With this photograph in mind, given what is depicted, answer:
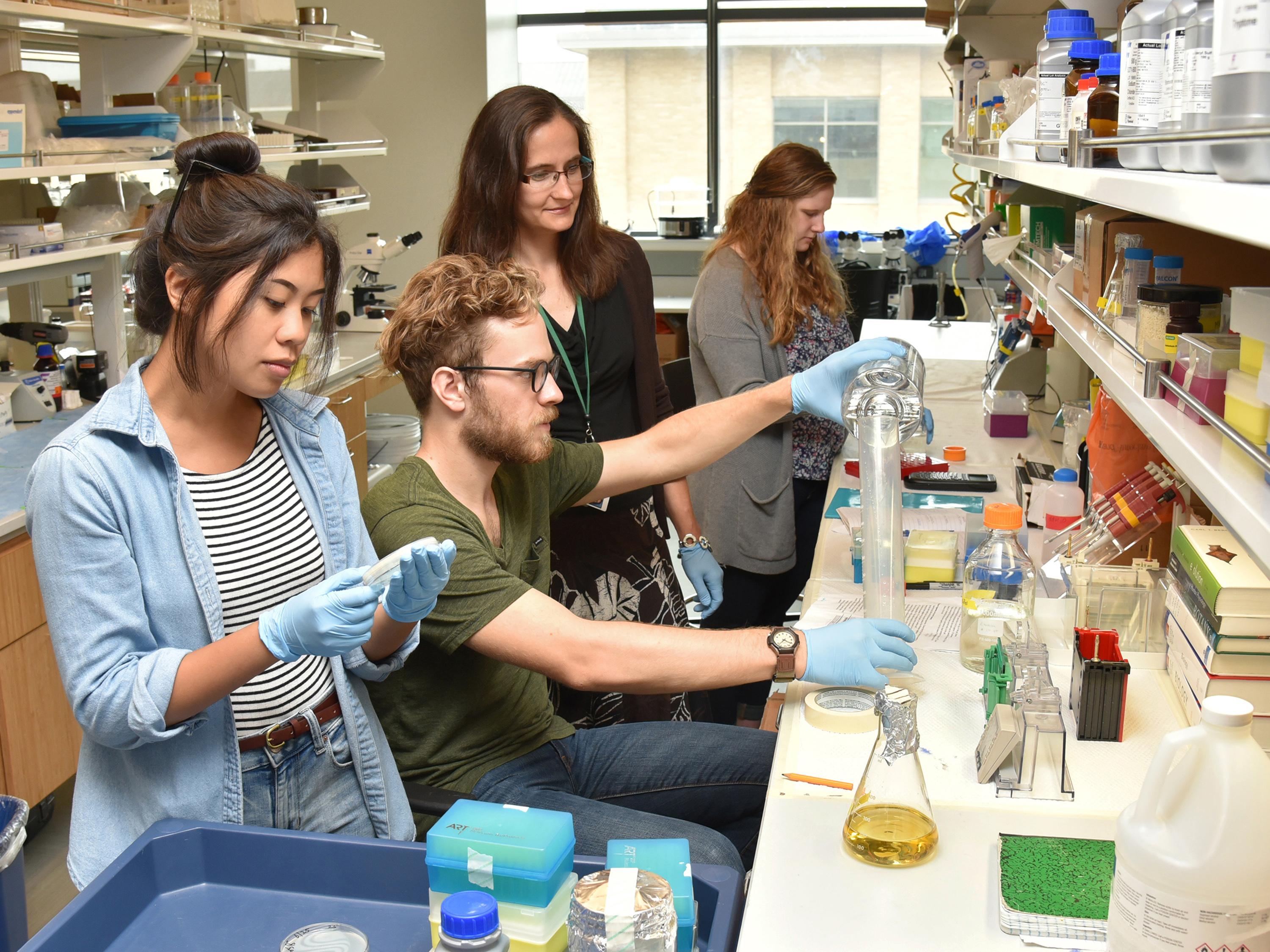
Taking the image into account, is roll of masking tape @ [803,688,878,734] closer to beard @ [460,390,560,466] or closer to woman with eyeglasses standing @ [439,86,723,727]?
beard @ [460,390,560,466]

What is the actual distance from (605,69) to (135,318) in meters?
6.60

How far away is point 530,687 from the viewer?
67.1 inches

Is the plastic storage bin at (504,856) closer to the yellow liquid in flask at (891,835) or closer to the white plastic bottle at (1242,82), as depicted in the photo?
the yellow liquid in flask at (891,835)

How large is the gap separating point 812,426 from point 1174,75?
184 cm

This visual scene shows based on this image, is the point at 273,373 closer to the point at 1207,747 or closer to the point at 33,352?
the point at 1207,747

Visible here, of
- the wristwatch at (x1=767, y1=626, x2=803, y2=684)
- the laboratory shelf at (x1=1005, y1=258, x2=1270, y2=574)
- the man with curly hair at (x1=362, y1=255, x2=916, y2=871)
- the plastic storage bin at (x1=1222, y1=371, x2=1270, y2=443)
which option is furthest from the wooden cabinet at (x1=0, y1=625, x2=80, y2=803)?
the plastic storage bin at (x1=1222, y1=371, x2=1270, y2=443)

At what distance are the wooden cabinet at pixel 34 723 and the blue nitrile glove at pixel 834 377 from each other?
5.69ft

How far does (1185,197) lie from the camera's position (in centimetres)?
93

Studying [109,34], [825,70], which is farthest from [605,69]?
[109,34]

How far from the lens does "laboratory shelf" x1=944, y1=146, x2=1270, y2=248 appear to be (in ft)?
2.54

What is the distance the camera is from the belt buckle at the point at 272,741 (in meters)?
1.41

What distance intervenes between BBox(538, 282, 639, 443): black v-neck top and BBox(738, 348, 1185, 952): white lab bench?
91 centimetres

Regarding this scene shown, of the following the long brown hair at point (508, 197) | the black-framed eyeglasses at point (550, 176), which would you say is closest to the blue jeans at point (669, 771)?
the long brown hair at point (508, 197)

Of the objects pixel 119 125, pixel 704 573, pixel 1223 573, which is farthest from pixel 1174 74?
pixel 119 125
